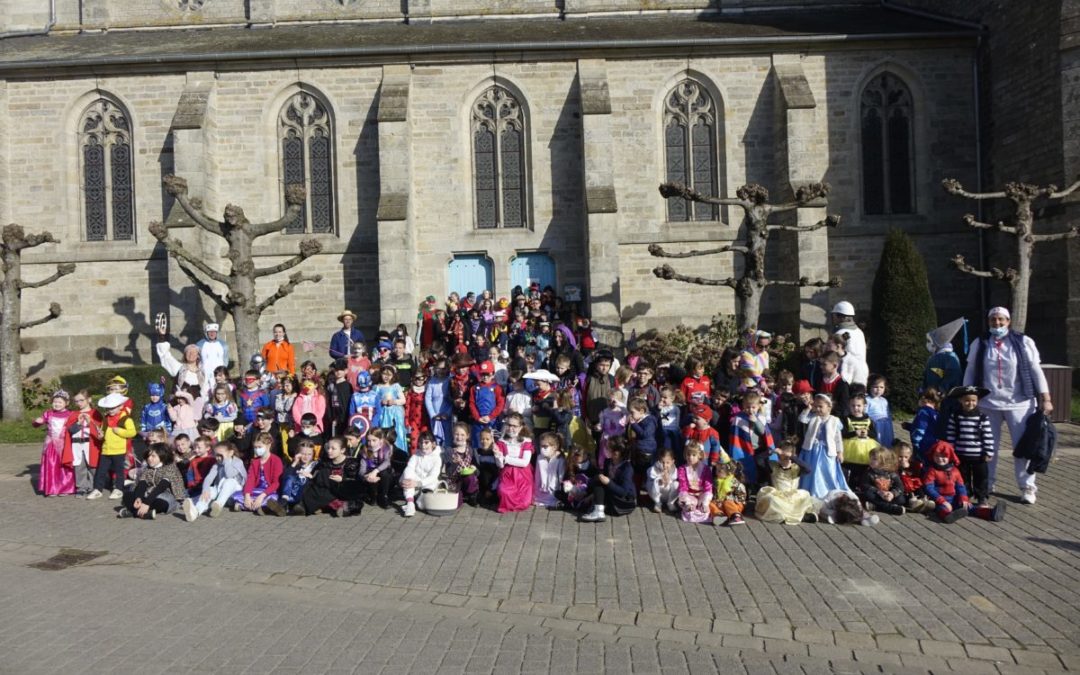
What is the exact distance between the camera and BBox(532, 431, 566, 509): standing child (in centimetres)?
934

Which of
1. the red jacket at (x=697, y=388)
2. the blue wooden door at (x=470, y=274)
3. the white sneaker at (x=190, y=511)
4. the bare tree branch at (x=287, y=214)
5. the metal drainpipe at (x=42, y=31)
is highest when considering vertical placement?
the metal drainpipe at (x=42, y=31)

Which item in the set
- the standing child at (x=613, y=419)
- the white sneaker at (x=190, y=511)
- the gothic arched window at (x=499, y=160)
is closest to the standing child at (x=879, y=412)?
the standing child at (x=613, y=419)

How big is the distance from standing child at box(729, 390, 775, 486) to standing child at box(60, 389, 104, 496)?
25.0ft

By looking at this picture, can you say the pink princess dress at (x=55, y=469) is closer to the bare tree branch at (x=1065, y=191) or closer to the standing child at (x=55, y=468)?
the standing child at (x=55, y=468)

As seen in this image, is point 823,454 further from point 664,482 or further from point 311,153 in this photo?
point 311,153

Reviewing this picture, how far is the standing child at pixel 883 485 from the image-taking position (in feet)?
28.3

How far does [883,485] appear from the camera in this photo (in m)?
8.70

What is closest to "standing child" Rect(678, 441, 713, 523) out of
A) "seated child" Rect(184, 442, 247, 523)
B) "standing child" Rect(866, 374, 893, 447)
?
"standing child" Rect(866, 374, 893, 447)

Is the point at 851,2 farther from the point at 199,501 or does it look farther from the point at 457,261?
the point at 199,501

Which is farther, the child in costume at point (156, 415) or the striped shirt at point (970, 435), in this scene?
the child in costume at point (156, 415)

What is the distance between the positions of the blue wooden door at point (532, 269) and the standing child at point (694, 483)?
11.6 m

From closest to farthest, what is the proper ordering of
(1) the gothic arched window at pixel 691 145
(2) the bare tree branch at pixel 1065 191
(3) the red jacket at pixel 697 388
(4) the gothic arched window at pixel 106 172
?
(3) the red jacket at pixel 697 388 → (2) the bare tree branch at pixel 1065 191 → (1) the gothic arched window at pixel 691 145 → (4) the gothic arched window at pixel 106 172

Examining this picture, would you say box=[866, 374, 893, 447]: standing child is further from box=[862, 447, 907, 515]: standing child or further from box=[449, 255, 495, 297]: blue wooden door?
box=[449, 255, 495, 297]: blue wooden door

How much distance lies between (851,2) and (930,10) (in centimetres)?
213
